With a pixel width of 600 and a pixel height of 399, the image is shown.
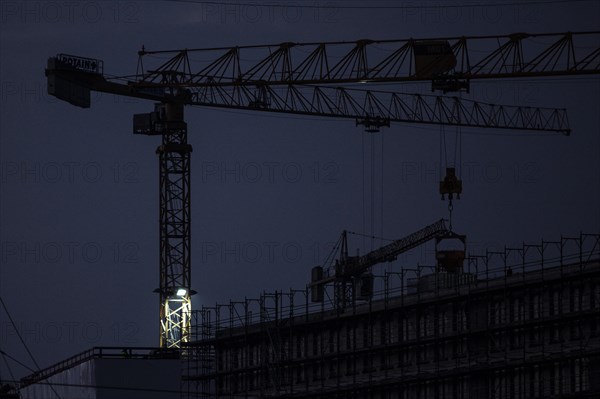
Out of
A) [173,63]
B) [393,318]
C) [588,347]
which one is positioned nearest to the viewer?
[588,347]

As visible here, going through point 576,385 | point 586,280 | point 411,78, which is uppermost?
point 411,78

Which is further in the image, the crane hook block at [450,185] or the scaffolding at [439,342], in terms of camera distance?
the crane hook block at [450,185]

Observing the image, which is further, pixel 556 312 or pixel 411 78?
pixel 411 78

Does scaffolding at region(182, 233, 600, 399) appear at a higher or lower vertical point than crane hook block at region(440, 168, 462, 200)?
lower

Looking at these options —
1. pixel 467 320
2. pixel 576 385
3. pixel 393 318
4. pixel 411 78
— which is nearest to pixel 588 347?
pixel 576 385

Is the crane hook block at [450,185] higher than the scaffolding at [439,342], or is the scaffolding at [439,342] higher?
the crane hook block at [450,185]

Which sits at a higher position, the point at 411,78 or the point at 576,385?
the point at 411,78

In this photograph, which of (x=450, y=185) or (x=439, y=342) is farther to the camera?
(x=450, y=185)

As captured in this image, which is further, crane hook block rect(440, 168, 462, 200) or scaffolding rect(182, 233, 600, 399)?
crane hook block rect(440, 168, 462, 200)

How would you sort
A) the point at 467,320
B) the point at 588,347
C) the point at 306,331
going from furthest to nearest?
the point at 306,331
the point at 467,320
the point at 588,347

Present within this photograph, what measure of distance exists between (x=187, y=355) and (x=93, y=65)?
1218 inches

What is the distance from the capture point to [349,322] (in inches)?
4136

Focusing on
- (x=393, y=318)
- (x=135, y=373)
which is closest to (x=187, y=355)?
(x=135, y=373)

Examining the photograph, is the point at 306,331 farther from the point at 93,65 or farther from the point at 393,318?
the point at 93,65
